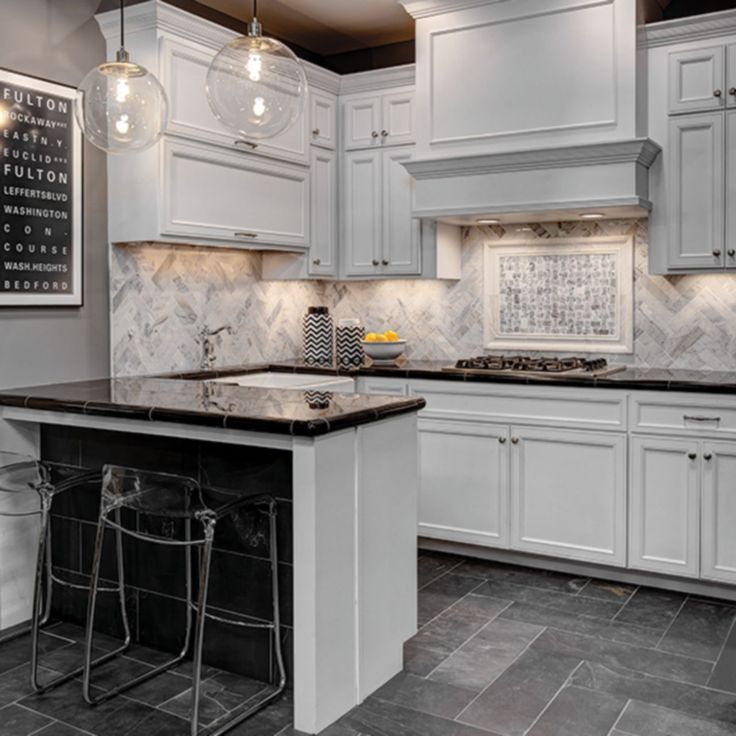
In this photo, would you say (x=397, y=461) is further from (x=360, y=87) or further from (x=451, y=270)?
(x=360, y=87)

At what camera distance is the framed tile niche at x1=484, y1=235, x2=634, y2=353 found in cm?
432

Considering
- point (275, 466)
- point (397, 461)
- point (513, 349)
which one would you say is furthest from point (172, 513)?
point (513, 349)

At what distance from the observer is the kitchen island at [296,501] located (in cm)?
251

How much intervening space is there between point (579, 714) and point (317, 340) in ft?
9.13

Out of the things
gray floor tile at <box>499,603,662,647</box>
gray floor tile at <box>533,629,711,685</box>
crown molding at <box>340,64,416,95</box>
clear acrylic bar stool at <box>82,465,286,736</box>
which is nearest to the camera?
clear acrylic bar stool at <box>82,465,286,736</box>

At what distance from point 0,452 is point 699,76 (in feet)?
11.1

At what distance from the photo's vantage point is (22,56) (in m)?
3.37

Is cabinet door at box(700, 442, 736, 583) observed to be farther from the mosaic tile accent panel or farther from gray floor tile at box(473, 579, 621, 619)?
the mosaic tile accent panel

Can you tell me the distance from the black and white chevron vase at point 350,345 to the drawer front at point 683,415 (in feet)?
5.34

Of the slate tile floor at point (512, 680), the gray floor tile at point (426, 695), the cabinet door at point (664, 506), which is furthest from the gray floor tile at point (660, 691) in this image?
the cabinet door at point (664, 506)

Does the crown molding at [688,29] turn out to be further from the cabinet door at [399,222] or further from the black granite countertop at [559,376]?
the black granite countertop at [559,376]

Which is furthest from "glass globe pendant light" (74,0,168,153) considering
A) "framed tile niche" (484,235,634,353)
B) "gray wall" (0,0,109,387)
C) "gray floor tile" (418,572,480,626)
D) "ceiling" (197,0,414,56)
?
"framed tile niche" (484,235,634,353)

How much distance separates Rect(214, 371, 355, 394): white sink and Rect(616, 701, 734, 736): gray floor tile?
2205 millimetres

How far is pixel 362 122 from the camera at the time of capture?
15.7 feet
